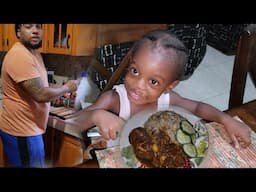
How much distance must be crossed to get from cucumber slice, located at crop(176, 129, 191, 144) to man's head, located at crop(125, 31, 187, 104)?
0.11 meters

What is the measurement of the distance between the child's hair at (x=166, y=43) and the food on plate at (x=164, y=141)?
131 mm

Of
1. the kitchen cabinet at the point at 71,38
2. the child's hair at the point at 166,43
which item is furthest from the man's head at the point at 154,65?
the kitchen cabinet at the point at 71,38

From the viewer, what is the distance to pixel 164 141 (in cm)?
133

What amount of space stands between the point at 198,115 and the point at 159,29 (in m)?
0.24

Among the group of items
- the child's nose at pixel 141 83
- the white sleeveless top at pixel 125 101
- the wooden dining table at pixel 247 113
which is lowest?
the wooden dining table at pixel 247 113

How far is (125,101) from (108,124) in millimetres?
69

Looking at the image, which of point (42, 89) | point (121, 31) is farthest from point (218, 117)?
point (42, 89)

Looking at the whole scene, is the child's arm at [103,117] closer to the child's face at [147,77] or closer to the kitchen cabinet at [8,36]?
the child's face at [147,77]

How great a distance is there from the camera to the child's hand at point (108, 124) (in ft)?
4.33

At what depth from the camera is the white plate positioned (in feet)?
4.36
